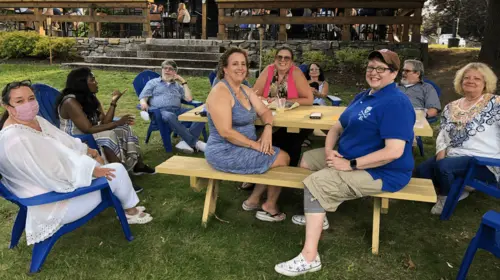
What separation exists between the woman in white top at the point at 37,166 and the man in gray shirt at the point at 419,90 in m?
3.22

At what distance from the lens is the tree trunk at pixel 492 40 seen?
29.0 ft

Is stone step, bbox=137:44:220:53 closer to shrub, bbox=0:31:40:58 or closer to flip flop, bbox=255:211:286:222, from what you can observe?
shrub, bbox=0:31:40:58

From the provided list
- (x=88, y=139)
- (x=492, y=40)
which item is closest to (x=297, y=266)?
(x=88, y=139)

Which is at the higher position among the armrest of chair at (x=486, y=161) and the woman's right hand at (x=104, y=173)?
the armrest of chair at (x=486, y=161)

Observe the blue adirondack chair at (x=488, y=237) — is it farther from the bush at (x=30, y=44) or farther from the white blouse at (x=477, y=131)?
the bush at (x=30, y=44)

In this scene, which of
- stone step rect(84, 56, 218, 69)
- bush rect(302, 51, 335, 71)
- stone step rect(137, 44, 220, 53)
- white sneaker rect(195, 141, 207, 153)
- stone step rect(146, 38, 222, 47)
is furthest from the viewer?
stone step rect(146, 38, 222, 47)

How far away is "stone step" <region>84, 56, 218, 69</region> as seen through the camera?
9.85 meters

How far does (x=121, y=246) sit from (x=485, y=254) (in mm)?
2439

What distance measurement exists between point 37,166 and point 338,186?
5.79 feet

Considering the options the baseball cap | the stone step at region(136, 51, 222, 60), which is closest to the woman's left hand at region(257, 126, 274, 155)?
the baseball cap

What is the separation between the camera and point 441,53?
11180 mm

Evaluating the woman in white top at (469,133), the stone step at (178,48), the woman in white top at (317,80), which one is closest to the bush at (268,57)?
the stone step at (178,48)

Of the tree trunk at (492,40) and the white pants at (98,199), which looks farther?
the tree trunk at (492,40)

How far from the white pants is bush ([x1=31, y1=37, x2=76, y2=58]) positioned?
10104mm
